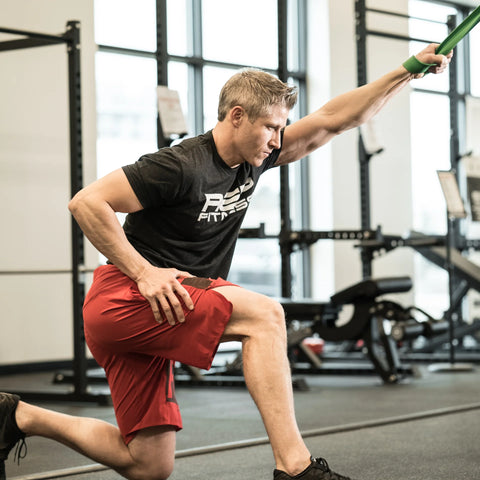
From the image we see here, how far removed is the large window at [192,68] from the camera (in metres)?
6.48

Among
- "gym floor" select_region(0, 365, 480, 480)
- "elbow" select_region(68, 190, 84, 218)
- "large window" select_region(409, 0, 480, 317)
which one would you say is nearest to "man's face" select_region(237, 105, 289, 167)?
"elbow" select_region(68, 190, 84, 218)

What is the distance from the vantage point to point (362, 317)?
479cm

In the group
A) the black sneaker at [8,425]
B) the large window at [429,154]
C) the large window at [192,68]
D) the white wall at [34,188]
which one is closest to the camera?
the black sneaker at [8,425]

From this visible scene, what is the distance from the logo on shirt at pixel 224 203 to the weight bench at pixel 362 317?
276 cm

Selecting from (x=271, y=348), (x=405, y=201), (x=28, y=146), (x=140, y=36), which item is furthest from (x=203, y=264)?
(x=405, y=201)

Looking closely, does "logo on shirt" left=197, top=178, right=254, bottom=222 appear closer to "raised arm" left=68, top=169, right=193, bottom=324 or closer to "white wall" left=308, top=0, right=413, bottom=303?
"raised arm" left=68, top=169, right=193, bottom=324

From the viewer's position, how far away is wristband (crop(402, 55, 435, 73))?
1983 mm

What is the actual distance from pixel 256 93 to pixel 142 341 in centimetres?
62

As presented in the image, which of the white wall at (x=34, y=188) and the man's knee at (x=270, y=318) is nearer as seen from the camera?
the man's knee at (x=270, y=318)

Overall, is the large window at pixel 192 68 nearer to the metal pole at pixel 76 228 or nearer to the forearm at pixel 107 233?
the metal pole at pixel 76 228

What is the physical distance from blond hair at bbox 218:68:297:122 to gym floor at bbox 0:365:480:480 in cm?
112

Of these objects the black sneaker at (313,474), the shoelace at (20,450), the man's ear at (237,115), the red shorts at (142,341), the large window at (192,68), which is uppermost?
the large window at (192,68)

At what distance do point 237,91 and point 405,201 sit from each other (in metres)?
6.37

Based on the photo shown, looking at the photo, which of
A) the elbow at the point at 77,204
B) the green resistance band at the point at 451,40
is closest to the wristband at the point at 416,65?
the green resistance band at the point at 451,40
